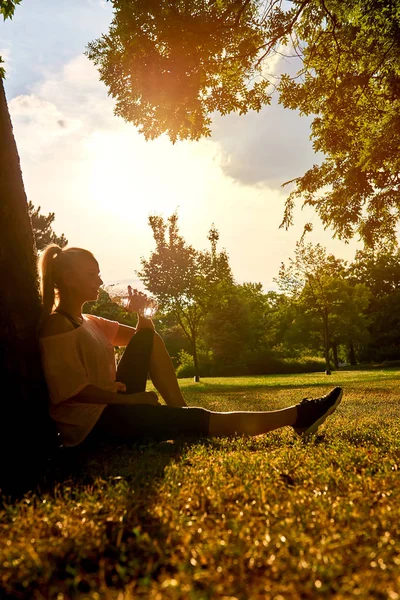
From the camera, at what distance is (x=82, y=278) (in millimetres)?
4254

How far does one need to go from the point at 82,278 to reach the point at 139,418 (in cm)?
142

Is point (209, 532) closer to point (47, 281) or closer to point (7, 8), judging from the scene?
point (47, 281)

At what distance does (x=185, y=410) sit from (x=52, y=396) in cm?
Result: 125

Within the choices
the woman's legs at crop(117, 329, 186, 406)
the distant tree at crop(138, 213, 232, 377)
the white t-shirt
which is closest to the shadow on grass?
the white t-shirt

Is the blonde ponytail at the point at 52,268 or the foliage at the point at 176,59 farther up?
the foliage at the point at 176,59

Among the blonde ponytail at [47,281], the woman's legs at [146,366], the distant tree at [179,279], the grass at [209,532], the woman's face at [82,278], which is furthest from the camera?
the distant tree at [179,279]

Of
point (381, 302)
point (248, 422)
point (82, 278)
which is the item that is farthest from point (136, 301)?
point (381, 302)

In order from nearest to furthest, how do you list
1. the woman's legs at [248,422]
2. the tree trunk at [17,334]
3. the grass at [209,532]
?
the grass at [209,532]
the tree trunk at [17,334]
the woman's legs at [248,422]

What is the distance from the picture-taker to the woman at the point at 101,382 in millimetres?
3836

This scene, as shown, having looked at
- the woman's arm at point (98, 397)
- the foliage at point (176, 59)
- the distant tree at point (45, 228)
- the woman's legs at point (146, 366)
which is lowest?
the woman's arm at point (98, 397)

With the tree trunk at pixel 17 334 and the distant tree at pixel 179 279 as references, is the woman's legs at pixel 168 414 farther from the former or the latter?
the distant tree at pixel 179 279

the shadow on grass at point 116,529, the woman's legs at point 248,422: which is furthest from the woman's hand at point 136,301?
the shadow on grass at point 116,529

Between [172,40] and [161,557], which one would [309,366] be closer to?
[172,40]

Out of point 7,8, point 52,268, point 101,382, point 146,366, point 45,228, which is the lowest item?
point 101,382
